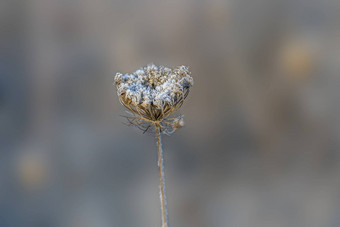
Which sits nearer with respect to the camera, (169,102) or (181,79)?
(169,102)

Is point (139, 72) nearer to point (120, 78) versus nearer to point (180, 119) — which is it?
point (120, 78)

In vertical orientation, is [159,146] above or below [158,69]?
below

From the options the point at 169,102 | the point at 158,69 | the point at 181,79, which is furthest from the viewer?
the point at 158,69

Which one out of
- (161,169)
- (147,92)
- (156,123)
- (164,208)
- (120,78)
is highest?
(120,78)

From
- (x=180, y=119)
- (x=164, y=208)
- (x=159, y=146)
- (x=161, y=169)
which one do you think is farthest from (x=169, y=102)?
(x=164, y=208)

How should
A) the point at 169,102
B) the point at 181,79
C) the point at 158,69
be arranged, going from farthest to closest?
the point at 158,69
the point at 181,79
the point at 169,102
